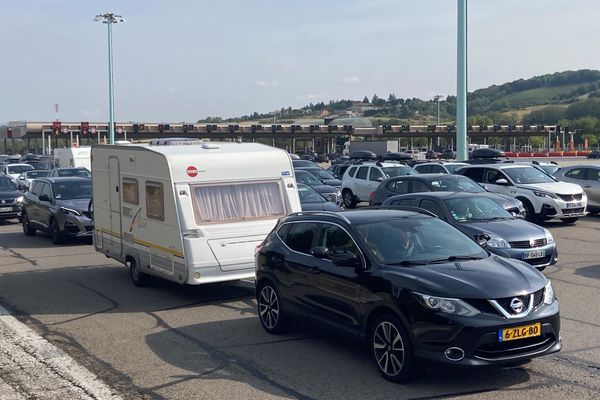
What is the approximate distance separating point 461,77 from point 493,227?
23790 mm

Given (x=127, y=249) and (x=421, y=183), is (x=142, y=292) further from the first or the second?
(x=421, y=183)

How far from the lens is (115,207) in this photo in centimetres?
1362

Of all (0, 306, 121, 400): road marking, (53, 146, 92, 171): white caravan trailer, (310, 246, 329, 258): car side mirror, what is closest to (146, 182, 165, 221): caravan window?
(0, 306, 121, 400): road marking

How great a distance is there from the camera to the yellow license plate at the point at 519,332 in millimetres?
6674

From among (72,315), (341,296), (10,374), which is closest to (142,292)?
(72,315)

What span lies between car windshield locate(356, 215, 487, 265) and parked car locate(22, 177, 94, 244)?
1229 centimetres

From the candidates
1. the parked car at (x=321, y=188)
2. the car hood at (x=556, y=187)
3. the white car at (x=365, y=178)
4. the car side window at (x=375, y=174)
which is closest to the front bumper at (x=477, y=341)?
the car hood at (x=556, y=187)

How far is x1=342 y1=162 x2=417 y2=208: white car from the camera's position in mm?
28266

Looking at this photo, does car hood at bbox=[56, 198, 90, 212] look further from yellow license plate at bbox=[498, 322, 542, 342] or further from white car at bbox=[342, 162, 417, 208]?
yellow license plate at bbox=[498, 322, 542, 342]

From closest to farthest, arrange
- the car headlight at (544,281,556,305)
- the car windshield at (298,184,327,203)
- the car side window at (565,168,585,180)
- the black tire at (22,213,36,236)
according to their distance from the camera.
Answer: the car headlight at (544,281,556,305) → the car windshield at (298,184,327,203) → the black tire at (22,213,36,236) → the car side window at (565,168,585,180)

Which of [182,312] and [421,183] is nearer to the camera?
[182,312]

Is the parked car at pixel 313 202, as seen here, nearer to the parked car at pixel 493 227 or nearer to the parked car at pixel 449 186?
the parked car at pixel 449 186

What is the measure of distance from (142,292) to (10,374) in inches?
183

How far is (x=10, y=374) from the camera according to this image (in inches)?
316
